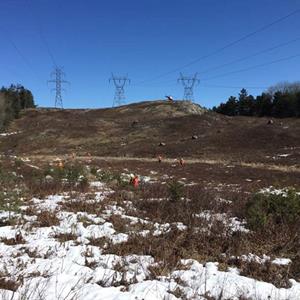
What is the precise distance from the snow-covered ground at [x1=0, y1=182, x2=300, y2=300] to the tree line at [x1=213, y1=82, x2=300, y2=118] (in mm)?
90119

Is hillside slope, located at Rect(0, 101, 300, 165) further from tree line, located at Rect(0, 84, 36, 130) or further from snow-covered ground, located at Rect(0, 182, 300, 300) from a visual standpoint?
snow-covered ground, located at Rect(0, 182, 300, 300)

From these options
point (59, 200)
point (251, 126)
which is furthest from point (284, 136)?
point (59, 200)

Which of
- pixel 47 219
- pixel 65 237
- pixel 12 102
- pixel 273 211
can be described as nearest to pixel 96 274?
pixel 65 237

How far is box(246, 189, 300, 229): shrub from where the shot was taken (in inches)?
352

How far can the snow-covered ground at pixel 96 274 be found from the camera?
18.0 feet

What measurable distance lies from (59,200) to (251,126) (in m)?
62.1

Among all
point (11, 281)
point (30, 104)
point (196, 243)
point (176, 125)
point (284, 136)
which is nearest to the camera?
point (11, 281)

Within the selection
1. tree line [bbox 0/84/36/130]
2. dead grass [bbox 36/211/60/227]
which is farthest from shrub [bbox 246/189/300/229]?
tree line [bbox 0/84/36/130]

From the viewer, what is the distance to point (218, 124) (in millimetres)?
77875

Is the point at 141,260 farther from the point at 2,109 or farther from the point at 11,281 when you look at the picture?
the point at 2,109

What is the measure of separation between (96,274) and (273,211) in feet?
17.3

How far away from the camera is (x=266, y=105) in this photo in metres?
106

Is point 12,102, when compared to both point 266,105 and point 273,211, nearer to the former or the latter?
point 266,105

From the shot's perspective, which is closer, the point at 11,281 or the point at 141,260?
the point at 11,281
